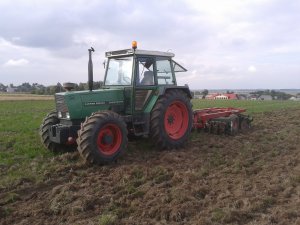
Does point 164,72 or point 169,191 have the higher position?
point 164,72

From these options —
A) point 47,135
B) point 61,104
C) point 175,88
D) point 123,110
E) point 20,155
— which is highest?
point 175,88

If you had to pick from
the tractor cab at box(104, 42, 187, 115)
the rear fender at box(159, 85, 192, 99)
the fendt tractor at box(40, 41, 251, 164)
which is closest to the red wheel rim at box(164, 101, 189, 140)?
the fendt tractor at box(40, 41, 251, 164)

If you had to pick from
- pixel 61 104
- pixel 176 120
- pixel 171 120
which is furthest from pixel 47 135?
pixel 176 120

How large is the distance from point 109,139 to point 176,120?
2516mm

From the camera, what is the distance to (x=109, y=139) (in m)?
7.49

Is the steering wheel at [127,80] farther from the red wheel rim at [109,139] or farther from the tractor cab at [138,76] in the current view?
the red wheel rim at [109,139]

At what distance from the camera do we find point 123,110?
874cm

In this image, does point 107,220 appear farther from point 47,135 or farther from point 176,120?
point 176,120

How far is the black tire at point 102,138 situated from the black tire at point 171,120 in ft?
3.63

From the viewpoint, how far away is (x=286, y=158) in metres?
8.25

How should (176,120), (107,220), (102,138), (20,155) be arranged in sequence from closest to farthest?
(107,220)
(102,138)
(20,155)
(176,120)

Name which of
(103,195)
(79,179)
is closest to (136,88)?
(79,179)

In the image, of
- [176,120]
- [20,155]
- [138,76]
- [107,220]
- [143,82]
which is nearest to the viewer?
[107,220]

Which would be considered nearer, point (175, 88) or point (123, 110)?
point (123, 110)
